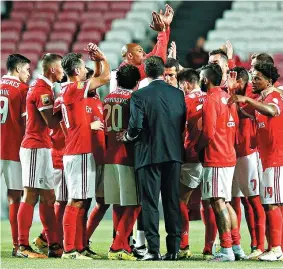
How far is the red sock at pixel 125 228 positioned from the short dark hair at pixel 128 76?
3.86ft

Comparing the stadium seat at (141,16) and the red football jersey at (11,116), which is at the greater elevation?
the stadium seat at (141,16)

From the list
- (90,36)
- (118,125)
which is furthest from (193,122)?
(90,36)

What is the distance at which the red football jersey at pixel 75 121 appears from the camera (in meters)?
8.76

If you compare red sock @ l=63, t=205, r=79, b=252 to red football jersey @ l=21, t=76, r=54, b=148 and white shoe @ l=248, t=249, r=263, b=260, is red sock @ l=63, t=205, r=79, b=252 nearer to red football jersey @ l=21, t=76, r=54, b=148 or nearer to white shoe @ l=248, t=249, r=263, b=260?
red football jersey @ l=21, t=76, r=54, b=148

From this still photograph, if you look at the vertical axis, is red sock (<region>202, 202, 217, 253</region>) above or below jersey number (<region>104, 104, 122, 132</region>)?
below

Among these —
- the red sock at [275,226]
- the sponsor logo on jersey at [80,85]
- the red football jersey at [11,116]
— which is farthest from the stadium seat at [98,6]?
the red sock at [275,226]

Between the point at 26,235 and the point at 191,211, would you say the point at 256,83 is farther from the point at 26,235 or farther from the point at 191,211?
the point at 26,235

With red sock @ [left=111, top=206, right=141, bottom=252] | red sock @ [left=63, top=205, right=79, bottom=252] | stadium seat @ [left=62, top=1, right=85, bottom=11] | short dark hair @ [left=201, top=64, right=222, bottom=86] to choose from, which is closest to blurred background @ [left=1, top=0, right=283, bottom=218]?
stadium seat @ [left=62, top=1, right=85, bottom=11]

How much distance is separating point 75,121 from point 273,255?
2.23 m

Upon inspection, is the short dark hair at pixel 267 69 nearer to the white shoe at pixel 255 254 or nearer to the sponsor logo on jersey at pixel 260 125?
the sponsor logo on jersey at pixel 260 125

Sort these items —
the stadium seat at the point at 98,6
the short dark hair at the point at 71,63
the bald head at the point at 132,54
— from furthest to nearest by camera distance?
the stadium seat at the point at 98,6 → the bald head at the point at 132,54 → the short dark hair at the point at 71,63

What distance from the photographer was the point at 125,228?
882 centimetres

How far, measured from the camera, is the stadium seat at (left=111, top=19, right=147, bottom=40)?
19.8 metres

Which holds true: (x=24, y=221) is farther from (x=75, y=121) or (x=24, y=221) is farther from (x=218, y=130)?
(x=218, y=130)
